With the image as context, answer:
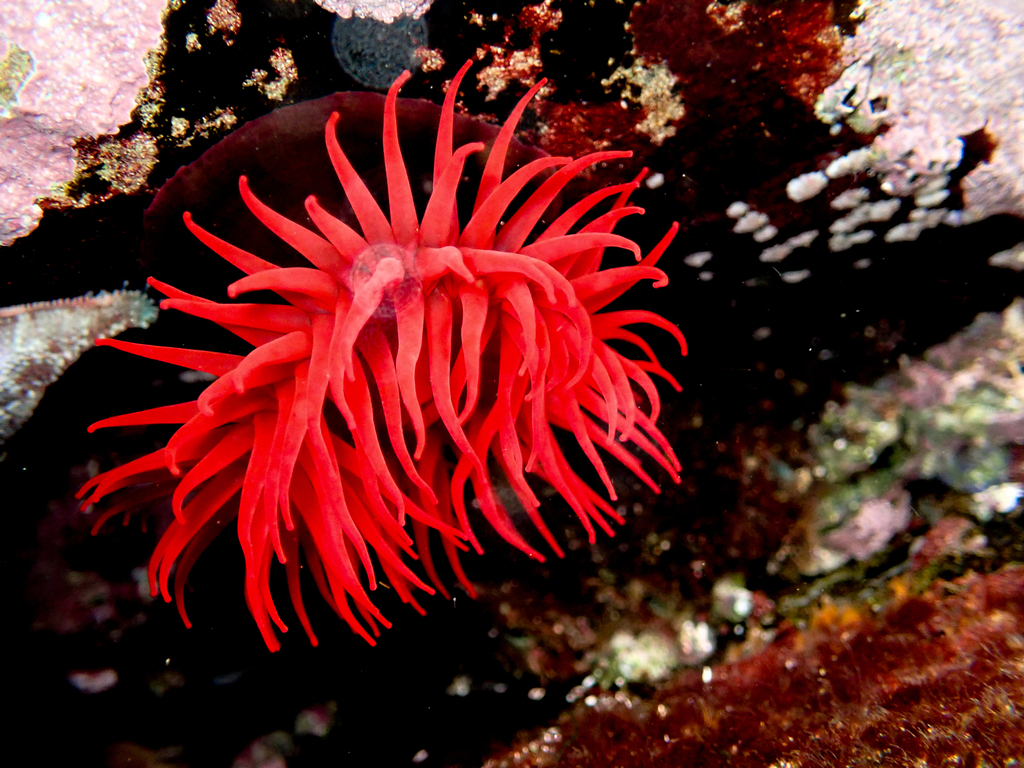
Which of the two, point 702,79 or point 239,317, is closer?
point 239,317

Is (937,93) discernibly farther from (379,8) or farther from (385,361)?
(385,361)

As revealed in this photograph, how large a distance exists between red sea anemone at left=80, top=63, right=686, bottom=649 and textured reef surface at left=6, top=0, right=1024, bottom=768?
0.88 ft

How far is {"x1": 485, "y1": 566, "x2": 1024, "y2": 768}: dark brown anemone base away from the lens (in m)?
2.03

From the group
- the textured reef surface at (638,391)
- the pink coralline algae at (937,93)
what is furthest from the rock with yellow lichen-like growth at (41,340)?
the pink coralline algae at (937,93)

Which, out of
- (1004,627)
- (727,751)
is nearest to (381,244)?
(727,751)

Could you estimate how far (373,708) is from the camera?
227 cm

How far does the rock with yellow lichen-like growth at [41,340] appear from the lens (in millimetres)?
1813

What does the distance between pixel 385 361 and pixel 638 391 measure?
106 centimetres

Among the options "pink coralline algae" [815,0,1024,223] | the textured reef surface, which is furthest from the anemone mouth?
"pink coralline algae" [815,0,1024,223]

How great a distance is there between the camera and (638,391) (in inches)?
90.8

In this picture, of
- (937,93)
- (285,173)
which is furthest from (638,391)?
(285,173)

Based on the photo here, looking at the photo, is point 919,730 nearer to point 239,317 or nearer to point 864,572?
point 864,572

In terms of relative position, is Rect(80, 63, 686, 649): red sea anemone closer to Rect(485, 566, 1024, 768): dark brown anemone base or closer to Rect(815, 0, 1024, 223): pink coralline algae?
Rect(815, 0, 1024, 223): pink coralline algae

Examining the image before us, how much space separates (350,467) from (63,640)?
110cm
